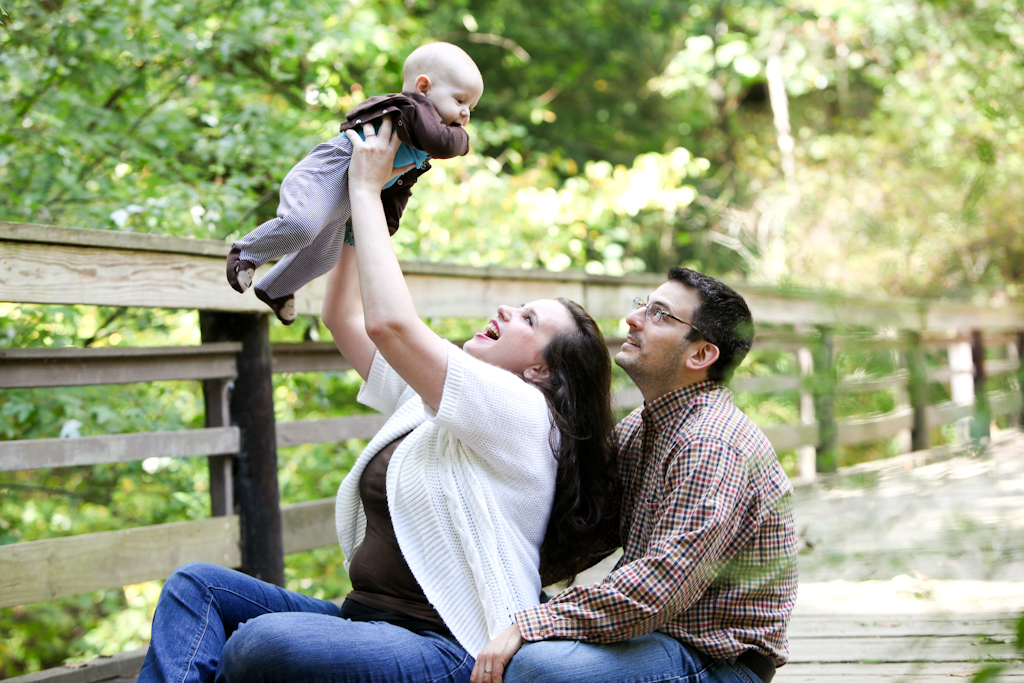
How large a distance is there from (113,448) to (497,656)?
3.47 ft

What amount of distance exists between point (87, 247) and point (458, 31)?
6.07m

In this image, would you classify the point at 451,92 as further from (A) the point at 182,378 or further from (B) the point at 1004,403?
(B) the point at 1004,403

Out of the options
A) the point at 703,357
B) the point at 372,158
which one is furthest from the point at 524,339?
the point at 372,158

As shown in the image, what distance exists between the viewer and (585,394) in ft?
5.65

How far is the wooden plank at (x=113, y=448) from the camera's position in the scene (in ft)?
5.67

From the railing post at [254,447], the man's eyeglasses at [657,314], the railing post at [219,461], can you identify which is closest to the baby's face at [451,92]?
the man's eyeglasses at [657,314]

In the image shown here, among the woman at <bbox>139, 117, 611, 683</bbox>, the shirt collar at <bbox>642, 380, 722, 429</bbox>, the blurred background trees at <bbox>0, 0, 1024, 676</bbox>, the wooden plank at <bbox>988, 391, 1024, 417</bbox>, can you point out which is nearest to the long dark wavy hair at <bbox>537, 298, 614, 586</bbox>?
the woman at <bbox>139, 117, 611, 683</bbox>

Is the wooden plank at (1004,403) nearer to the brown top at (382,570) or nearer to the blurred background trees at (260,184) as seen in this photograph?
the blurred background trees at (260,184)

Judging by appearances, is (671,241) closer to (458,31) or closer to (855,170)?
(855,170)

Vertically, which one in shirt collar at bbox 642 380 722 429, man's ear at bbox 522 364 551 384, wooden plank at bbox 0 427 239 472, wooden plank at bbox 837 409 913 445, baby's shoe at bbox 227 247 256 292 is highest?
baby's shoe at bbox 227 247 256 292

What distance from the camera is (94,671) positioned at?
1.84 m

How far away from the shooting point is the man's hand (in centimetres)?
136

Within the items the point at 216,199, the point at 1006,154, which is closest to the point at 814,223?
the point at 216,199

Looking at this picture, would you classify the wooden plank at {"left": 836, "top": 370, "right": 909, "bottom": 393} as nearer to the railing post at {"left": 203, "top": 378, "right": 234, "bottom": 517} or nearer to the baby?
the baby
